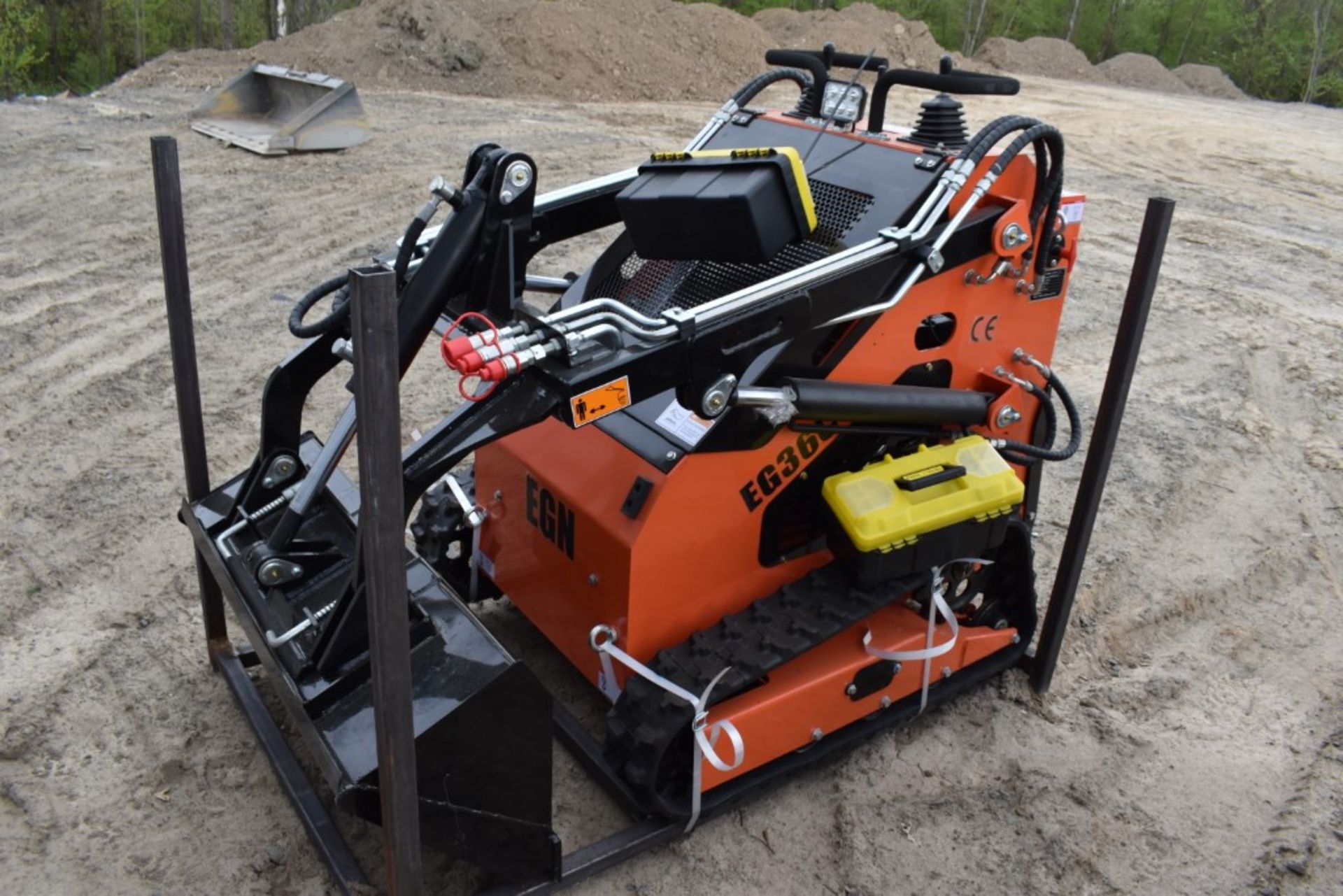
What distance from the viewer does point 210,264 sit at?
271 inches

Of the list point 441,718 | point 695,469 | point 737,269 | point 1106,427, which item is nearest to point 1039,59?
point 1106,427

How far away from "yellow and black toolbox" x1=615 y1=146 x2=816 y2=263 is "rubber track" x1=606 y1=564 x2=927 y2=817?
3.18 feet

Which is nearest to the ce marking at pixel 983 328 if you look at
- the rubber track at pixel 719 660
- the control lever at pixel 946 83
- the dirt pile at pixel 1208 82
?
the control lever at pixel 946 83

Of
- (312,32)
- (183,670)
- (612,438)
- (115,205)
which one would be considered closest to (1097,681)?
(612,438)

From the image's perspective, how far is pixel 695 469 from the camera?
2.75 m

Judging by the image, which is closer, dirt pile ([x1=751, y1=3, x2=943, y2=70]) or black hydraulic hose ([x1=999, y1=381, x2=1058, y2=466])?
black hydraulic hose ([x1=999, y1=381, x2=1058, y2=466])

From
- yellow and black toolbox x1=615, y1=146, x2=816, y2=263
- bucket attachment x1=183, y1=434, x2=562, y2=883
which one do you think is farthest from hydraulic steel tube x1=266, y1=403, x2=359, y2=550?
yellow and black toolbox x1=615, y1=146, x2=816, y2=263

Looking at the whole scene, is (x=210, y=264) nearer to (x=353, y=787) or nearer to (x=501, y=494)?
(x=501, y=494)

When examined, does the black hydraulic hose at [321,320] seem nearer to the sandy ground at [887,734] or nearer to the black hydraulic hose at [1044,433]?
the sandy ground at [887,734]

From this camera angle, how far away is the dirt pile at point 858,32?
1630cm

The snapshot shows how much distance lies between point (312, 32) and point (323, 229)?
7.63 metres

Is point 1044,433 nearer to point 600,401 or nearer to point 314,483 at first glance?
point 600,401

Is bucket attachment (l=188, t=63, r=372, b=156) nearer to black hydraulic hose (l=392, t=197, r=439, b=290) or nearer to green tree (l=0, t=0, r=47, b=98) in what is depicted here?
black hydraulic hose (l=392, t=197, r=439, b=290)

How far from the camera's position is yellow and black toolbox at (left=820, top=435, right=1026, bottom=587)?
2.89 m
